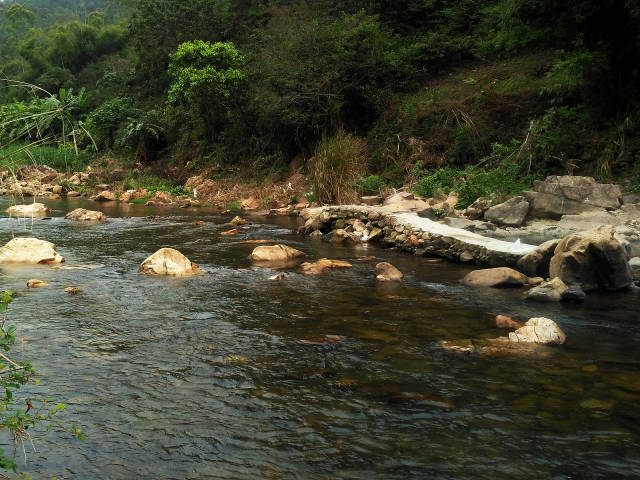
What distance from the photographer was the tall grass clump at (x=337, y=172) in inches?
505

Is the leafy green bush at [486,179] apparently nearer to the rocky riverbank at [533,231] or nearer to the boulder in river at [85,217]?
the rocky riverbank at [533,231]

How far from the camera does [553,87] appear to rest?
12688 mm

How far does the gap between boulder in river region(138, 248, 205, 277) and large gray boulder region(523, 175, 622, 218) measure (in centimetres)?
562

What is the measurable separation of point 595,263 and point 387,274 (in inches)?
96.8

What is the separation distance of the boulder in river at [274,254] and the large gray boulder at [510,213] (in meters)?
3.45

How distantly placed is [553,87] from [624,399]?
1069 centimetres

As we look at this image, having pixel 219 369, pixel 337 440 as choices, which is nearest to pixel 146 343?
pixel 219 369

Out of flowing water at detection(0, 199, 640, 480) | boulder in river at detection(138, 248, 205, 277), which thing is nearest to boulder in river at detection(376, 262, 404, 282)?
flowing water at detection(0, 199, 640, 480)

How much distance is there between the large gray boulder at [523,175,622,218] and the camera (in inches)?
350

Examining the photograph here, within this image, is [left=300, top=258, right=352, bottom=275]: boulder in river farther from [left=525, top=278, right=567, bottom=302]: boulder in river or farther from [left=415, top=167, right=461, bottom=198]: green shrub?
[left=415, top=167, right=461, bottom=198]: green shrub

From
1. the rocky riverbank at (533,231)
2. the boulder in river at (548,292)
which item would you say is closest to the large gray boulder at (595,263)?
the rocky riverbank at (533,231)

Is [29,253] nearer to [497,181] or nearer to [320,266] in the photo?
[320,266]

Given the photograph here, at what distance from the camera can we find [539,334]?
185 inches

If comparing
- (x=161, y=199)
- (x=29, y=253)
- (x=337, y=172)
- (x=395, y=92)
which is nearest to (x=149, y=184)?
(x=161, y=199)
